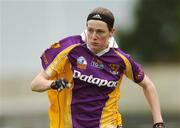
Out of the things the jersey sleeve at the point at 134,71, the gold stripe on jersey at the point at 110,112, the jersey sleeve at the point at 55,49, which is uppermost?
the jersey sleeve at the point at 55,49

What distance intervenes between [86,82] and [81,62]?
0.76 ft

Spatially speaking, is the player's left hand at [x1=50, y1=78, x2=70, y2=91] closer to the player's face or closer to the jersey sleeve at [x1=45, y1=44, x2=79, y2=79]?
the jersey sleeve at [x1=45, y1=44, x2=79, y2=79]

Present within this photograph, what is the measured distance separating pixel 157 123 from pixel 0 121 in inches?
592

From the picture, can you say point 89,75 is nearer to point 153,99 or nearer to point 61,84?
point 61,84

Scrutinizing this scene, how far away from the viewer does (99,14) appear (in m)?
11.8

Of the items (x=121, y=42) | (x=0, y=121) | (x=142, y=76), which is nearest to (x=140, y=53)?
(x=121, y=42)

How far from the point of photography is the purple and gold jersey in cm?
1189

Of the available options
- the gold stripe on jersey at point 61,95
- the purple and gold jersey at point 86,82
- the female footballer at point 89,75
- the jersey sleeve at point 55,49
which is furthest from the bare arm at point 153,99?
the jersey sleeve at point 55,49

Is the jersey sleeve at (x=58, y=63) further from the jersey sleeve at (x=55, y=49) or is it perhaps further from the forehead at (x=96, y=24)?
the forehead at (x=96, y=24)

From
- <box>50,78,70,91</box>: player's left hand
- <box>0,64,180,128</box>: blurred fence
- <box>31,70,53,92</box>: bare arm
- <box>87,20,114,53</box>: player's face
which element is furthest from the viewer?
<box>0,64,180,128</box>: blurred fence

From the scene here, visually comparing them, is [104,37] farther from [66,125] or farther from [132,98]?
[132,98]

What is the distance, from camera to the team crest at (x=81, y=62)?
469 inches

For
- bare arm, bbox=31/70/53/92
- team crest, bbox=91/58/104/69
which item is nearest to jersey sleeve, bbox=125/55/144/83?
team crest, bbox=91/58/104/69

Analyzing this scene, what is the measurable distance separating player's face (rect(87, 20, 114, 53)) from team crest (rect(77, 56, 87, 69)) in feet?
0.58
